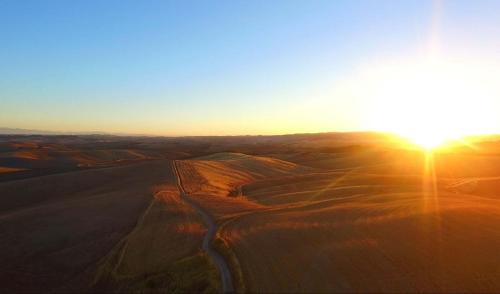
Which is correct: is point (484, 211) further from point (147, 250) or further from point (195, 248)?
point (147, 250)

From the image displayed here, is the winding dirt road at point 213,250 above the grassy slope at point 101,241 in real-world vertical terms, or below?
above

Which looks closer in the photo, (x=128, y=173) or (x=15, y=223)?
(x=15, y=223)

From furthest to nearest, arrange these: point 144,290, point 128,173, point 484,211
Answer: point 128,173 → point 484,211 → point 144,290

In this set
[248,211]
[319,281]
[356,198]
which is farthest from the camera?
[356,198]

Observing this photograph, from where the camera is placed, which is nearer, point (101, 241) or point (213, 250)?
point (213, 250)

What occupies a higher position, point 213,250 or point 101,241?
point 213,250

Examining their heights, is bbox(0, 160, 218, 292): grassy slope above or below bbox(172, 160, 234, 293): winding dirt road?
below

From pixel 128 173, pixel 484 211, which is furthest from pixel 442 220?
pixel 128 173

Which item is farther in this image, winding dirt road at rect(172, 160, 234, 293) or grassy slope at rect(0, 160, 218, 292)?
grassy slope at rect(0, 160, 218, 292)

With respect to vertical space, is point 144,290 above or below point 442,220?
below

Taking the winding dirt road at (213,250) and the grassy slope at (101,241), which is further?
the grassy slope at (101,241)
